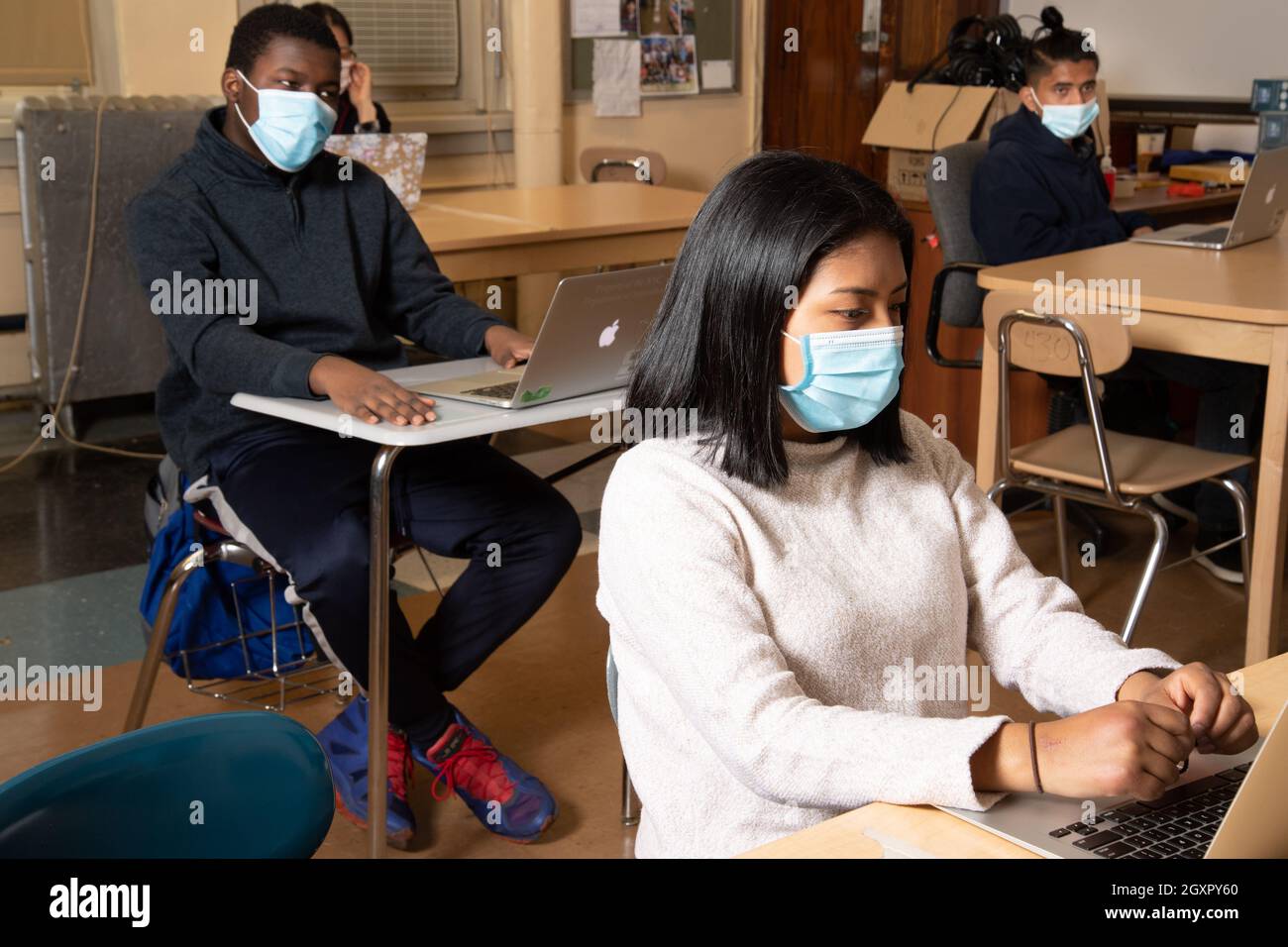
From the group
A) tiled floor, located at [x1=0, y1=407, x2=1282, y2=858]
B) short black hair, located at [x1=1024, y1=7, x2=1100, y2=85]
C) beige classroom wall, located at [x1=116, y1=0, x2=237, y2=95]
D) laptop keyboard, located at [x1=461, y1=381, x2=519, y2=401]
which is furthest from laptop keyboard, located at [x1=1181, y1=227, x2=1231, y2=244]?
beige classroom wall, located at [x1=116, y1=0, x2=237, y2=95]

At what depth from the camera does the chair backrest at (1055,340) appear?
8.21 ft

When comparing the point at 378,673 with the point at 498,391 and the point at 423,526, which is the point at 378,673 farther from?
the point at 498,391

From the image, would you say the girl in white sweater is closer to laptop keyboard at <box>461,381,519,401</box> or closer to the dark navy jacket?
laptop keyboard at <box>461,381,519,401</box>

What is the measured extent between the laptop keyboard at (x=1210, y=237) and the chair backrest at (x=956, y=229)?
1.56ft

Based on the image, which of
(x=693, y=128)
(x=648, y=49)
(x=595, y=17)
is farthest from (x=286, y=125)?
(x=693, y=128)

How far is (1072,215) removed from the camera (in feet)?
11.5

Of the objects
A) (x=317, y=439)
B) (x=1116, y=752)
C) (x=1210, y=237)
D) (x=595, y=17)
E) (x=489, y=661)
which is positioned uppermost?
(x=595, y=17)

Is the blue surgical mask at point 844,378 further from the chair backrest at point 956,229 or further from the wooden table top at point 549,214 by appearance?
the chair backrest at point 956,229

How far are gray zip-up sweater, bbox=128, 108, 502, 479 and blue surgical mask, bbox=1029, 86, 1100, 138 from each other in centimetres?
178

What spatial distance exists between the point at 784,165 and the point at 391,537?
1268 millimetres

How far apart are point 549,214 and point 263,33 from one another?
156 centimetres

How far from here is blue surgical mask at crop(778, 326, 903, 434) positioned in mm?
1136
